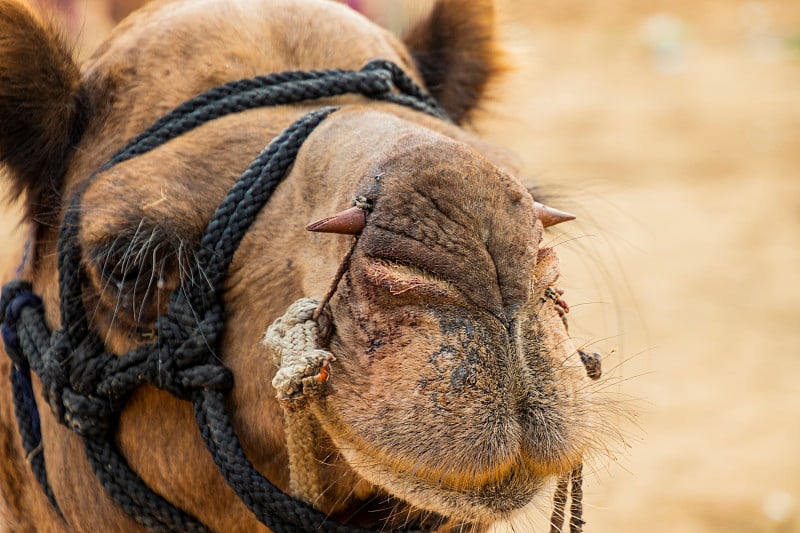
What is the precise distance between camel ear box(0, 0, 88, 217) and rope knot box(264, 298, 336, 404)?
2.93 feet

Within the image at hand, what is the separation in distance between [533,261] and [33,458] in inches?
57.7

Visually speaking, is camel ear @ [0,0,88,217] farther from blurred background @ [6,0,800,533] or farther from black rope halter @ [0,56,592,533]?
blurred background @ [6,0,800,533]

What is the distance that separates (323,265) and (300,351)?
247 millimetres

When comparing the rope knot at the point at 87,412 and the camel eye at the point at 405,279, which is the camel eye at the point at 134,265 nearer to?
the rope knot at the point at 87,412

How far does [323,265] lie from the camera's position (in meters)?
2.01

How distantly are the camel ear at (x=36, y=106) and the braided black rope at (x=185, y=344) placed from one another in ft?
0.63

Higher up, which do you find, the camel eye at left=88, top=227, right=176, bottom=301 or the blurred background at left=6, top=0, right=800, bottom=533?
the camel eye at left=88, top=227, right=176, bottom=301

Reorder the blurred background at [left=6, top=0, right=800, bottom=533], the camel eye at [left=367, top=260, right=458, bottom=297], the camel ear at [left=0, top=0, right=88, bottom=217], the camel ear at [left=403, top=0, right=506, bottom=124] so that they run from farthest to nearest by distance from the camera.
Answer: the blurred background at [left=6, top=0, right=800, bottom=533]
the camel ear at [left=403, top=0, right=506, bottom=124]
the camel ear at [left=0, top=0, right=88, bottom=217]
the camel eye at [left=367, top=260, right=458, bottom=297]

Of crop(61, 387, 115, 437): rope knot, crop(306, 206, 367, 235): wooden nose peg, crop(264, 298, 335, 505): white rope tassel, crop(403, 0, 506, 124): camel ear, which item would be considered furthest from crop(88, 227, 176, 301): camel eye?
crop(403, 0, 506, 124): camel ear

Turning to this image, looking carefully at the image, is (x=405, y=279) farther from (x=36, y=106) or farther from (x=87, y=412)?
(x=36, y=106)

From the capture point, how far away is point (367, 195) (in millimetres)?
1790

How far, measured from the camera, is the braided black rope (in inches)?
82.4

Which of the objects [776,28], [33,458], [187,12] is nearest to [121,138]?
[187,12]

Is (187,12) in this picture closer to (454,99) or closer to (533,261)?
(454,99)
